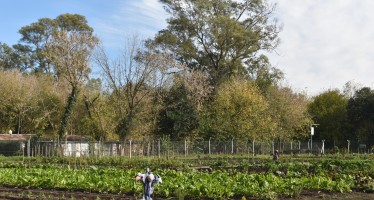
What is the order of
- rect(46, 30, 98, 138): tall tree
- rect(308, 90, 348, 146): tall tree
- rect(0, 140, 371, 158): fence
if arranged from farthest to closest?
rect(308, 90, 348, 146): tall tree, rect(46, 30, 98, 138): tall tree, rect(0, 140, 371, 158): fence

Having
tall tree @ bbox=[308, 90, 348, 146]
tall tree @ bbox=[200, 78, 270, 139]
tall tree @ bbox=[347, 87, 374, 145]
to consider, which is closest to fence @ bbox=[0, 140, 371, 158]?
tall tree @ bbox=[200, 78, 270, 139]

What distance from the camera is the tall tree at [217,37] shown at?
168 feet

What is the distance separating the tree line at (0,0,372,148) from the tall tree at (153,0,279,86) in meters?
0.11

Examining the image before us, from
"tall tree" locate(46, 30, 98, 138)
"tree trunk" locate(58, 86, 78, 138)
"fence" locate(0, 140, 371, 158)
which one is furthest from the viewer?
"tall tree" locate(46, 30, 98, 138)

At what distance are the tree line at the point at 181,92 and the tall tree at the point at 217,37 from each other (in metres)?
0.11

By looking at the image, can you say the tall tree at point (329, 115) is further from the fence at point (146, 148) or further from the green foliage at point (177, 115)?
the green foliage at point (177, 115)

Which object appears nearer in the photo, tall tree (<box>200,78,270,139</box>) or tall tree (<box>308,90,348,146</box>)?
tall tree (<box>200,78,270,139</box>)

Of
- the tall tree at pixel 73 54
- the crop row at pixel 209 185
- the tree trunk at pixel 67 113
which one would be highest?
the tall tree at pixel 73 54

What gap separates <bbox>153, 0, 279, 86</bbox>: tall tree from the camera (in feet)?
168

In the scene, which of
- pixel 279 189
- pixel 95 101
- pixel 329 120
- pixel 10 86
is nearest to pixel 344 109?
pixel 329 120

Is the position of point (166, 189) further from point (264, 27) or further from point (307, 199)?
point (264, 27)

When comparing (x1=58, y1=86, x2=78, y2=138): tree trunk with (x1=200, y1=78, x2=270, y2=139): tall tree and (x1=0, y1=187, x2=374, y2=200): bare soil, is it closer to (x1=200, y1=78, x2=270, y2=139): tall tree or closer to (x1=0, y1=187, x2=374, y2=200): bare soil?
(x1=200, y1=78, x2=270, y2=139): tall tree

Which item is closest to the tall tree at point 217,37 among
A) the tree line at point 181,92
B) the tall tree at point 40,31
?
the tree line at point 181,92

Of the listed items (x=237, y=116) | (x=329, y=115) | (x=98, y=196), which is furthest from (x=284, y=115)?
(x=98, y=196)
